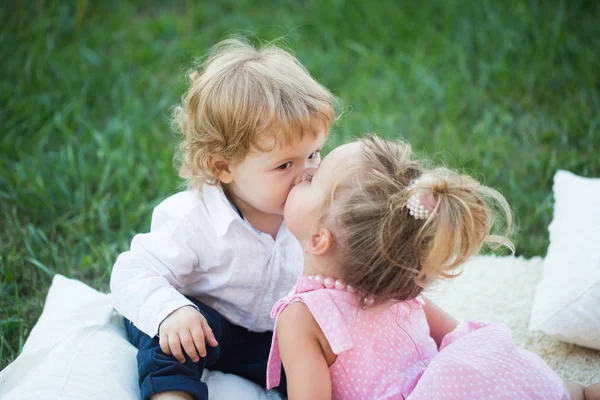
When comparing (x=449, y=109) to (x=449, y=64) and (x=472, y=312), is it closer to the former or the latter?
(x=449, y=64)

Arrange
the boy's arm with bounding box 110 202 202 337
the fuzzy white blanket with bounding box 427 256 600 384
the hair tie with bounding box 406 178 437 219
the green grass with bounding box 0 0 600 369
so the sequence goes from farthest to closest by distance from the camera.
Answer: the green grass with bounding box 0 0 600 369, the fuzzy white blanket with bounding box 427 256 600 384, the boy's arm with bounding box 110 202 202 337, the hair tie with bounding box 406 178 437 219

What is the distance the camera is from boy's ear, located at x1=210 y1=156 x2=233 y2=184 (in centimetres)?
171

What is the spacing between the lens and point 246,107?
1.61 m

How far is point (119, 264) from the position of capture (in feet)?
5.46

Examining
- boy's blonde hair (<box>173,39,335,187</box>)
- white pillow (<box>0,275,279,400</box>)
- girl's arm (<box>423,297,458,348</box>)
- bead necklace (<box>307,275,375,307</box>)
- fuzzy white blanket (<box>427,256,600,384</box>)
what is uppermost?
boy's blonde hair (<box>173,39,335,187</box>)

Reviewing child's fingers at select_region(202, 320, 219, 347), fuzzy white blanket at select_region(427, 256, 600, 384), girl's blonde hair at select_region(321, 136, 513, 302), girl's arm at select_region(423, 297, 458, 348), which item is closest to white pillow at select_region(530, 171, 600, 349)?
fuzzy white blanket at select_region(427, 256, 600, 384)

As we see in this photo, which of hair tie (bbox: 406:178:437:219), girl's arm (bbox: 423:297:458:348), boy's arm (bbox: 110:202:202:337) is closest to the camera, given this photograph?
hair tie (bbox: 406:178:437:219)

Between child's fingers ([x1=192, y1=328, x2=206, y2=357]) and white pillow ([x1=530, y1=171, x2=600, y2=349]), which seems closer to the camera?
child's fingers ([x1=192, y1=328, x2=206, y2=357])

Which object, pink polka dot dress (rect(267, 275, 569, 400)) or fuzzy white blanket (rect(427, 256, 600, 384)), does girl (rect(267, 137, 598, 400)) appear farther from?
fuzzy white blanket (rect(427, 256, 600, 384))

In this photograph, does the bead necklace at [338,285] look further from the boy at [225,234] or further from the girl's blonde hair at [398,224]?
the boy at [225,234]

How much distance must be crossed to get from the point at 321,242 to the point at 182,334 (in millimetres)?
387

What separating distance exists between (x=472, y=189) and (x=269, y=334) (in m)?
0.72

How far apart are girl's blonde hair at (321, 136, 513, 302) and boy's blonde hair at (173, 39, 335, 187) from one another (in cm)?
22

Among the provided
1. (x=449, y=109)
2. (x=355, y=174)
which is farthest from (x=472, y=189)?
(x=449, y=109)
